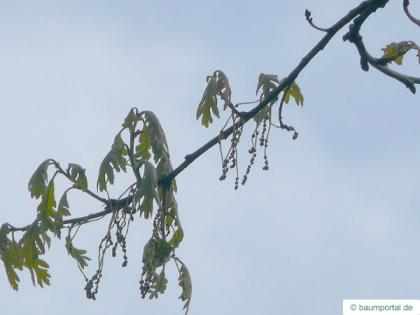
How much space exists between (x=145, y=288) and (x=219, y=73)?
136 centimetres

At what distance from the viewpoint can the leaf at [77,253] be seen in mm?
4652

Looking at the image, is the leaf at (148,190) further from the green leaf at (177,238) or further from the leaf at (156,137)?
the green leaf at (177,238)

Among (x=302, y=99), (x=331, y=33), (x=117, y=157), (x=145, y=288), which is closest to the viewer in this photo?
(x=145, y=288)

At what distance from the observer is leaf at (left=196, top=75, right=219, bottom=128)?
16.3ft

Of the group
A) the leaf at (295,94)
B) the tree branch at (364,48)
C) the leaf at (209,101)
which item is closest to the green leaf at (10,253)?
the leaf at (209,101)

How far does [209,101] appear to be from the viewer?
4996 millimetres

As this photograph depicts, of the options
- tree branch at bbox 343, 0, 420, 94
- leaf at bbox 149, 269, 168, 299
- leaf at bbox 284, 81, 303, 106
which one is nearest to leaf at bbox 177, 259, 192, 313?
leaf at bbox 149, 269, 168, 299

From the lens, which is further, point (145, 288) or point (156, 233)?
point (156, 233)

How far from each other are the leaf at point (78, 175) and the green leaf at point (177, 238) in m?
0.48

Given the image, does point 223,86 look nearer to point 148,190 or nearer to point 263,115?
point 263,115

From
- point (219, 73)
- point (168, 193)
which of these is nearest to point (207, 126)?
point (219, 73)

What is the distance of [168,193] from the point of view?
15.0 feet

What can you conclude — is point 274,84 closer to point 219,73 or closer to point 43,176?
point 219,73

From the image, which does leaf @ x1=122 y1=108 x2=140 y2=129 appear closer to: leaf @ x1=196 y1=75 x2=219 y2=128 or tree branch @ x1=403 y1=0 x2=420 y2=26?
leaf @ x1=196 y1=75 x2=219 y2=128
